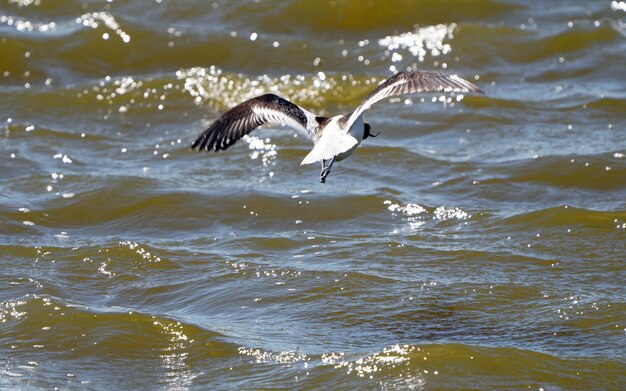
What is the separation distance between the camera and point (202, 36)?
520 inches

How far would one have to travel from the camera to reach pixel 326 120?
23.1 feet

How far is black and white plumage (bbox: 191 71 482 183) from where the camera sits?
638cm

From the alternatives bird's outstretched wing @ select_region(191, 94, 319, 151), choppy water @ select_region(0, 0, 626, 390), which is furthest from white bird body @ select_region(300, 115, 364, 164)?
choppy water @ select_region(0, 0, 626, 390)

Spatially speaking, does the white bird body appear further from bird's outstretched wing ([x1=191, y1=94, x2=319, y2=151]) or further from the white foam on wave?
the white foam on wave

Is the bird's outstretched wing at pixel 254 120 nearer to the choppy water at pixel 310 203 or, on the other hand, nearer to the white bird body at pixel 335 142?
the white bird body at pixel 335 142

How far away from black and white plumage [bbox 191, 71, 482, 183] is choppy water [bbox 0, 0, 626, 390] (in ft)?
2.68

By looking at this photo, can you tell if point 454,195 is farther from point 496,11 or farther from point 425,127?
point 496,11

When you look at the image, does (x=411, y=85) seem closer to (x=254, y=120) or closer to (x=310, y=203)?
(x=254, y=120)

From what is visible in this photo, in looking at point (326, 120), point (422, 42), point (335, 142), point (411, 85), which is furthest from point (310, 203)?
point (422, 42)

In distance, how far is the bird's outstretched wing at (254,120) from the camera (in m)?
7.14

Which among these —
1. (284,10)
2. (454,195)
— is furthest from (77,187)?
(284,10)

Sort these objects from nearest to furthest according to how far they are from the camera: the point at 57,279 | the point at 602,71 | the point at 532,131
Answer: the point at 57,279 → the point at 532,131 → the point at 602,71

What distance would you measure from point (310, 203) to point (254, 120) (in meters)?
1.33

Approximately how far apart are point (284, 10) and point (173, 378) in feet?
29.3
